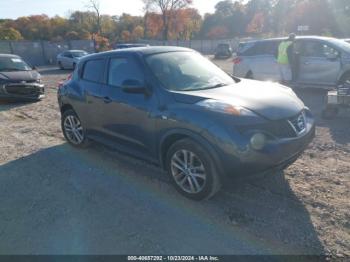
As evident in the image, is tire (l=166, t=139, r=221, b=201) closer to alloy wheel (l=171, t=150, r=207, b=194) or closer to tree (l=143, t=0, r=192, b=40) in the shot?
alloy wheel (l=171, t=150, r=207, b=194)

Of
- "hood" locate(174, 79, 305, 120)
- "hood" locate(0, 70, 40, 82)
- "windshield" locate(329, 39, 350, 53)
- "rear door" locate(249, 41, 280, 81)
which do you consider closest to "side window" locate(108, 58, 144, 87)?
"hood" locate(174, 79, 305, 120)

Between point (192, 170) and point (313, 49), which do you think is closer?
point (192, 170)

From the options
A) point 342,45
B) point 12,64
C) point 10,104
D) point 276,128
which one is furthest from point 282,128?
point 12,64

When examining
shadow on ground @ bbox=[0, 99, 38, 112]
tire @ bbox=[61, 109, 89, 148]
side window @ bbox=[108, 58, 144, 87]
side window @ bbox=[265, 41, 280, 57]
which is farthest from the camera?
side window @ bbox=[265, 41, 280, 57]

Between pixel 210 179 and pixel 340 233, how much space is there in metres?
1.36

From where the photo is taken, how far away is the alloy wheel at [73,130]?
560 cm

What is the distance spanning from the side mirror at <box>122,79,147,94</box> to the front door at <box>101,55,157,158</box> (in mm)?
37

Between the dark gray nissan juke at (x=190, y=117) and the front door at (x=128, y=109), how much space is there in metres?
0.01

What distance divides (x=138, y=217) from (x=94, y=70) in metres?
2.66

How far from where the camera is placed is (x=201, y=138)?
136 inches

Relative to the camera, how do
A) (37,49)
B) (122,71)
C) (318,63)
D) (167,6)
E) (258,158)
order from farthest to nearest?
1. (167,6)
2. (37,49)
3. (318,63)
4. (122,71)
5. (258,158)

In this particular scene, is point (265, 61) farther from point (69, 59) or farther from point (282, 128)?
point (69, 59)

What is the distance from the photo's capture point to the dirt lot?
3.02 m

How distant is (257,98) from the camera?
374cm
